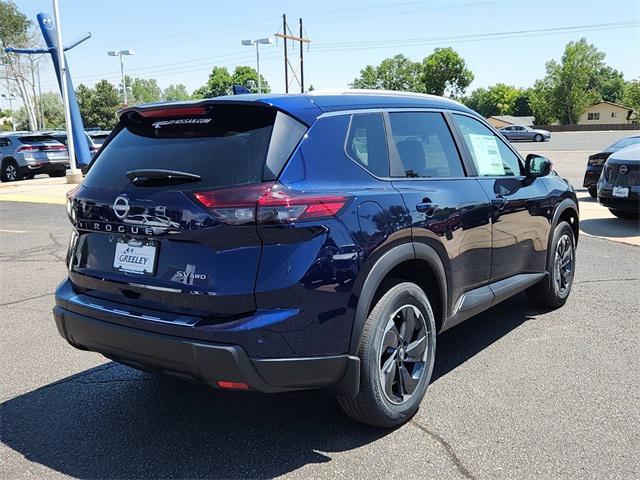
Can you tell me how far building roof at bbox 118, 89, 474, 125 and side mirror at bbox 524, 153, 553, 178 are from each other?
1.39m

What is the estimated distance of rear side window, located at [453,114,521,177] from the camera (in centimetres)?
420

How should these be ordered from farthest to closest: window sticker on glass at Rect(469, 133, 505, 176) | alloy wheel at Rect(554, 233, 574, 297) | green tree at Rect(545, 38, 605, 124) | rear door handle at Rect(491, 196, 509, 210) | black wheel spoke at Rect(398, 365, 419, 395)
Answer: green tree at Rect(545, 38, 605, 124)
alloy wheel at Rect(554, 233, 574, 297)
window sticker on glass at Rect(469, 133, 505, 176)
rear door handle at Rect(491, 196, 509, 210)
black wheel spoke at Rect(398, 365, 419, 395)

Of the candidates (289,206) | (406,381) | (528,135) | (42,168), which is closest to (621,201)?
(406,381)

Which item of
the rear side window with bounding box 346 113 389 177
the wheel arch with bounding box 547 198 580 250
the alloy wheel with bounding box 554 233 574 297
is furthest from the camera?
the alloy wheel with bounding box 554 233 574 297

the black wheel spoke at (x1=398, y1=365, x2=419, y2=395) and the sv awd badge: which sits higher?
the sv awd badge

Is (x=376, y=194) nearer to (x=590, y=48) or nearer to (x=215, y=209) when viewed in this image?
(x=215, y=209)

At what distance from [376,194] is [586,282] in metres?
4.26

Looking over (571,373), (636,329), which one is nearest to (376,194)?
(571,373)

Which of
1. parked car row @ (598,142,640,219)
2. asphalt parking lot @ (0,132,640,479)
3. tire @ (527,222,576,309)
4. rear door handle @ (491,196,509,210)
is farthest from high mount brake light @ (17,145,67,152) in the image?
rear door handle @ (491,196,509,210)

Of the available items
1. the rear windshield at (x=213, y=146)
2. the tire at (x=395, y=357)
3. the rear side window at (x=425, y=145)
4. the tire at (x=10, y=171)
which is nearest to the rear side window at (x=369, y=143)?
the rear side window at (x=425, y=145)

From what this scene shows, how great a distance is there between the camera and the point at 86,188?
3219 millimetres

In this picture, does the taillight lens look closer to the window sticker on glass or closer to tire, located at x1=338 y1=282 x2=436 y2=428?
tire, located at x1=338 y1=282 x2=436 y2=428

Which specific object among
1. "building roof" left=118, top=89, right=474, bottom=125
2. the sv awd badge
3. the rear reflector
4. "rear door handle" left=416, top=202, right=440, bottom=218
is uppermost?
"building roof" left=118, top=89, right=474, bottom=125

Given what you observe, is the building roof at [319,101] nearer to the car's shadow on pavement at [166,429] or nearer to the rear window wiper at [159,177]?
the rear window wiper at [159,177]
